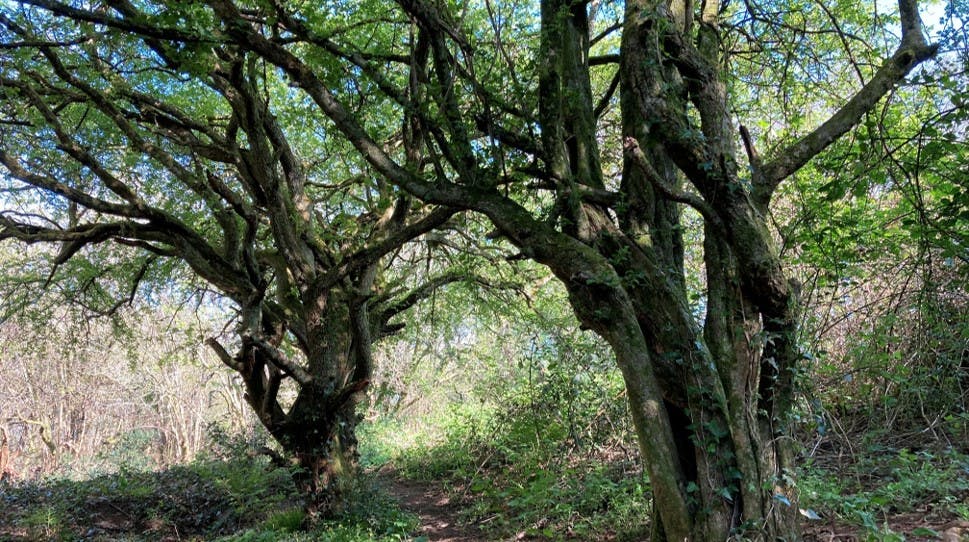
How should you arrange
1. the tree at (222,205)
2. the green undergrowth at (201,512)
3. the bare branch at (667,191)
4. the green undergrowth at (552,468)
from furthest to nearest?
the tree at (222,205) < the green undergrowth at (201,512) < the green undergrowth at (552,468) < the bare branch at (667,191)

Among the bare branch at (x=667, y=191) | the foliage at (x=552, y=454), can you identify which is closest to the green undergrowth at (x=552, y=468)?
the foliage at (x=552, y=454)

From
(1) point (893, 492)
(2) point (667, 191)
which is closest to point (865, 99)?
(2) point (667, 191)

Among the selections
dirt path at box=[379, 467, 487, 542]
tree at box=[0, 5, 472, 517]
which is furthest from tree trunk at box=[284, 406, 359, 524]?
dirt path at box=[379, 467, 487, 542]

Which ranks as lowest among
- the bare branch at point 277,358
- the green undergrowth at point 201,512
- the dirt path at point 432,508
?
the dirt path at point 432,508

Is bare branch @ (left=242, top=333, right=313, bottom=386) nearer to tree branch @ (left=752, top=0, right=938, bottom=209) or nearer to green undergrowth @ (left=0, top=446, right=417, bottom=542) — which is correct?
green undergrowth @ (left=0, top=446, right=417, bottom=542)

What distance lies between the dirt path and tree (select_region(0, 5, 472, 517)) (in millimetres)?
1309

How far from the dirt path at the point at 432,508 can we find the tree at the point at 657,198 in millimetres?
3462

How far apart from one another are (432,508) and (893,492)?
5.98 meters

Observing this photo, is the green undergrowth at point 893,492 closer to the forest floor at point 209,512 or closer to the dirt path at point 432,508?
the forest floor at point 209,512

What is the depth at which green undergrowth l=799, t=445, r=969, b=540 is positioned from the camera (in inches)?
149

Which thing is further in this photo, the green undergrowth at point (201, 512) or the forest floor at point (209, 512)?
the green undergrowth at point (201, 512)

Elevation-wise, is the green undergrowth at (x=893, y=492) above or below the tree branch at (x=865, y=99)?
below

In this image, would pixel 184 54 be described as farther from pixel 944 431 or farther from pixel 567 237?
pixel 944 431

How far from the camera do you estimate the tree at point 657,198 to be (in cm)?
371
